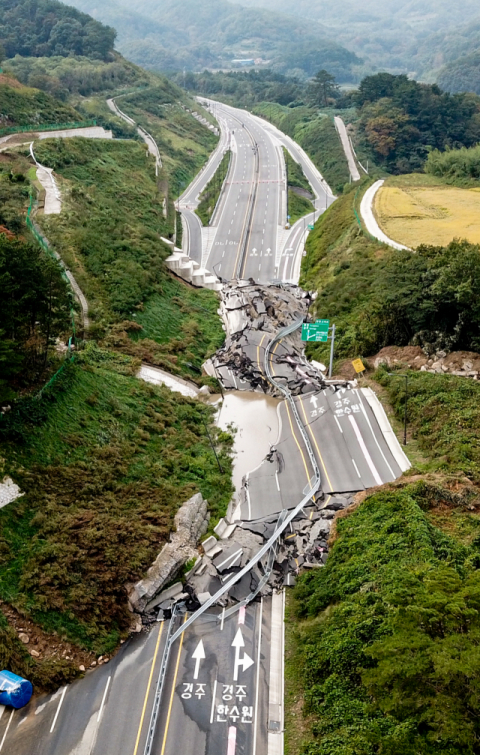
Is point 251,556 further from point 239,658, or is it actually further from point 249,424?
point 249,424

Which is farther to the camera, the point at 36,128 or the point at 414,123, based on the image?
the point at 414,123

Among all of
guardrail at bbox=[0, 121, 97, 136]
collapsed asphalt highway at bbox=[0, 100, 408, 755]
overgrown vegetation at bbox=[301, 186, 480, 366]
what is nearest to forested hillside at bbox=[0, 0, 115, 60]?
guardrail at bbox=[0, 121, 97, 136]

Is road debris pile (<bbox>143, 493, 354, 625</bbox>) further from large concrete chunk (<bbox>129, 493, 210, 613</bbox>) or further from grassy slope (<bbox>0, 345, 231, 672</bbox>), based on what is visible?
grassy slope (<bbox>0, 345, 231, 672</bbox>)

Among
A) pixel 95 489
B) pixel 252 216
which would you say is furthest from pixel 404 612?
pixel 252 216

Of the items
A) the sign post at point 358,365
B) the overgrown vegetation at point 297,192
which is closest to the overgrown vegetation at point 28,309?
the sign post at point 358,365

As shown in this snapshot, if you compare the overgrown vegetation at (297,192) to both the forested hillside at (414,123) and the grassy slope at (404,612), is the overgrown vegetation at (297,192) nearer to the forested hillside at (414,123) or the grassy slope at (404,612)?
the forested hillside at (414,123)

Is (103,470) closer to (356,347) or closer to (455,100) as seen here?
(356,347)
